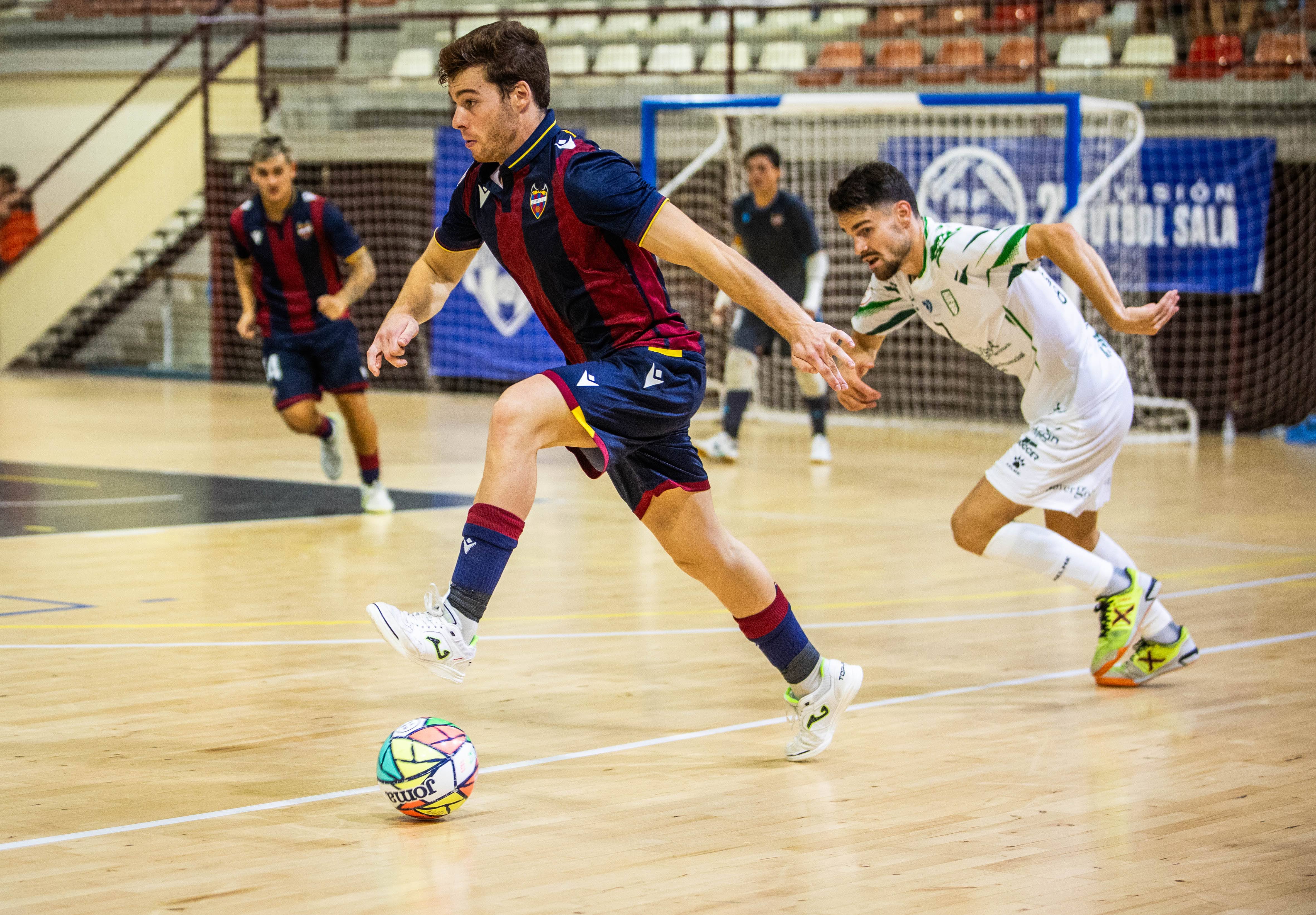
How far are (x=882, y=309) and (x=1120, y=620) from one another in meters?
1.26

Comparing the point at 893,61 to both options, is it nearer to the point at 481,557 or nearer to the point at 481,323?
the point at 481,323

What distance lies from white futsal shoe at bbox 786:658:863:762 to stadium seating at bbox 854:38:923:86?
12772 millimetres

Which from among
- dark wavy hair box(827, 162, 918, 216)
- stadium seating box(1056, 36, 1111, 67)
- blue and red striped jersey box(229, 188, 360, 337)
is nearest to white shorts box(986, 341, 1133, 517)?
dark wavy hair box(827, 162, 918, 216)

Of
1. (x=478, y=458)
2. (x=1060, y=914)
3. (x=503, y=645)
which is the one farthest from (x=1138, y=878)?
(x=478, y=458)

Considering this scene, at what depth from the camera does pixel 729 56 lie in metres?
16.4

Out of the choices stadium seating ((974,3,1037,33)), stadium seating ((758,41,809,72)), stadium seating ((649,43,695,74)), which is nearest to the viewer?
stadium seating ((974,3,1037,33))

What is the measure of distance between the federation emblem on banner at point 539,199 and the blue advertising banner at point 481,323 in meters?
13.1

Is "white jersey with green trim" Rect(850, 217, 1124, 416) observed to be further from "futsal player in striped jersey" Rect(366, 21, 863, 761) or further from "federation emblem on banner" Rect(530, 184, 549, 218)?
"federation emblem on banner" Rect(530, 184, 549, 218)

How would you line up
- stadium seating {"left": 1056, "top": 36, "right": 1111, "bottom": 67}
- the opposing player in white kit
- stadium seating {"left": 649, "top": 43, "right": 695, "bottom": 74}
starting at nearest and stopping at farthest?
the opposing player in white kit → stadium seating {"left": 1056, "top": 36, "right": 1111, "bottom": 67} → stadium seating {"left": 649, "top": 43, "right": 695, "bottom": 74}

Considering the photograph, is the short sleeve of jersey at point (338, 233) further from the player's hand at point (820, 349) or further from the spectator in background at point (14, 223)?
the spectator in background at point (14, 223)

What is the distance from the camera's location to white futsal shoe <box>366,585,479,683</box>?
3.76 meters

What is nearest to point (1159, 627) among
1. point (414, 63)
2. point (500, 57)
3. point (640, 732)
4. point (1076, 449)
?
point (1076, 449)

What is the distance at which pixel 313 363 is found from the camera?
9789 mm

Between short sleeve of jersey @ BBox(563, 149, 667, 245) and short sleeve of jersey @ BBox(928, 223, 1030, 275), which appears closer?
short sleeve of jersey @ BBox(563, 149, 667, 245)
